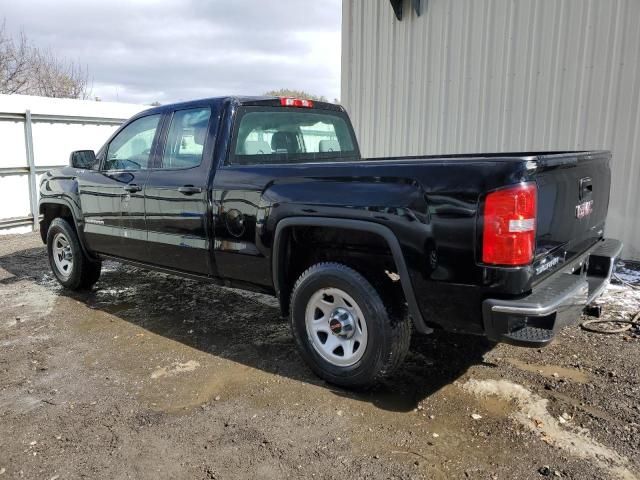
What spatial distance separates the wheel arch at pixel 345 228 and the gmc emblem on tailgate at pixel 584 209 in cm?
123

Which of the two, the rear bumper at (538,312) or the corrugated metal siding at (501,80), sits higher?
the corrugated metal siding at (501,80)

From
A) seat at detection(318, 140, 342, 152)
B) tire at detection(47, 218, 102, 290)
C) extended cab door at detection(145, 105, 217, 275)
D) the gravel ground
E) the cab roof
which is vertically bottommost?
the gravel ground

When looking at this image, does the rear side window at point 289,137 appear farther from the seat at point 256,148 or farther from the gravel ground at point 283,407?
the gravel ground at point 283,407

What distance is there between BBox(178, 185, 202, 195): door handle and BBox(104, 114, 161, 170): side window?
0.70 metres

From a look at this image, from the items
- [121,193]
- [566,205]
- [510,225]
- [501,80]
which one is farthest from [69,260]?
[501,80]

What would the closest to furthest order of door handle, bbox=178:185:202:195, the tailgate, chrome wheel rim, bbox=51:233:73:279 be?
1. the tailgate
2. door handle, bbox=178:185:202:195
3. chrome wheel rim, bbox=51:233:73:279

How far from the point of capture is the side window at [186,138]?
4276mm

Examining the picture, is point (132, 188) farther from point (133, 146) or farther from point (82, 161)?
point (82, 161)

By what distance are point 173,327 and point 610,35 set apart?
6.17m

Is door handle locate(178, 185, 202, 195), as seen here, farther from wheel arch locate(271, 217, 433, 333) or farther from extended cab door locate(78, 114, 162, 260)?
wheel arch locate(271, 217, 433, 333)

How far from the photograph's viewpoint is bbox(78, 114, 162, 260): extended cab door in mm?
4809

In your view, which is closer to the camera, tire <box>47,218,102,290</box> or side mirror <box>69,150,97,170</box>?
side mirror <box>69,150,97,170</box>

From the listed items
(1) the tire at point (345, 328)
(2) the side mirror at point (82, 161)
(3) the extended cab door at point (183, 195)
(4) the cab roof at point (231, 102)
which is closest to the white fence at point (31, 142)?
(2) the side mirror at point (82, 161)

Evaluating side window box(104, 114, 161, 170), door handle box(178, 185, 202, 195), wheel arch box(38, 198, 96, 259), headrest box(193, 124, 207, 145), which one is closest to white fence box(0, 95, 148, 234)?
wheel arch box(38, 198, 96, 259)
